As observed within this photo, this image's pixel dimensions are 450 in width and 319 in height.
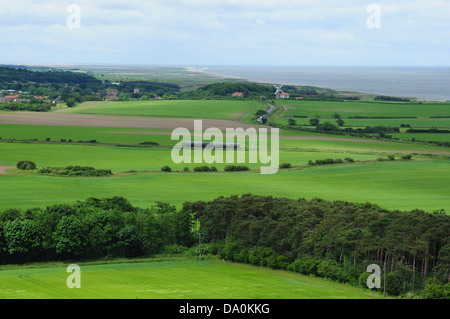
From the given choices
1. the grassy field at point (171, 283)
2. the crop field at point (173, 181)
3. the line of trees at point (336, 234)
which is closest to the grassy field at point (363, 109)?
the crop field at point (173, 181)

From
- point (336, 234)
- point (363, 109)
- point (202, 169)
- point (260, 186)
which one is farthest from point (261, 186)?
point (363, 109)

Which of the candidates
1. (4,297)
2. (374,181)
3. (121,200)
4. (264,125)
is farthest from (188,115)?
(4,297)

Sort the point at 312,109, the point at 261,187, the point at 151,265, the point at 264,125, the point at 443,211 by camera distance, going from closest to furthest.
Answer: the point at 151,265, the point at 443,211, the point at 261,187, the point at 264,125, the point at 312,109

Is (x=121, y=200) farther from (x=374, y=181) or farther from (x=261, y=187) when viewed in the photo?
(x=374, y=181)

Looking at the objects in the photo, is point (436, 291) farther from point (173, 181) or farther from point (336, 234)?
point (173, 181)

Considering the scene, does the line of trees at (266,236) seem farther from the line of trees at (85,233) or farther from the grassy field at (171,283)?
the grassy field at (171,283)

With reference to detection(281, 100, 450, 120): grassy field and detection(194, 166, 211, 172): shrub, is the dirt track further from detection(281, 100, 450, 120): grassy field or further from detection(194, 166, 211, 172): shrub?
detection(194, 166, 211, 172): shrub

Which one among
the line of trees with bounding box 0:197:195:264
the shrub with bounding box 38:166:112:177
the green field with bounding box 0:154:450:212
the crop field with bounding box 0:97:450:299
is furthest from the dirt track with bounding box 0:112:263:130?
the line of trees with bounding box 0:197:195:264
